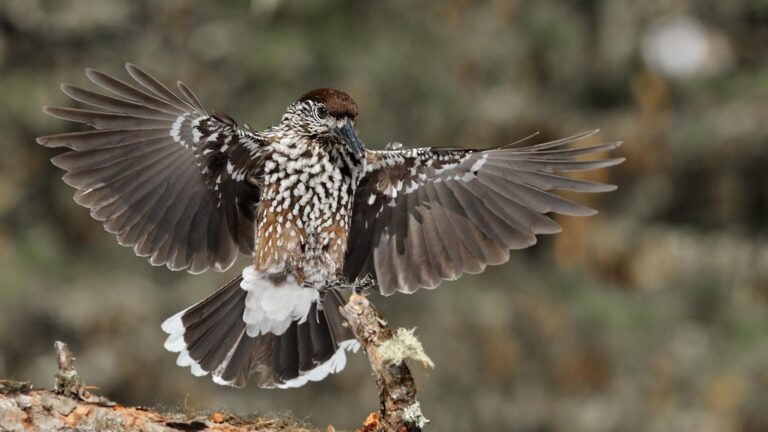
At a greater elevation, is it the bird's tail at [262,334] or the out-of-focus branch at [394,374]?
the bird's tail at [262,334]

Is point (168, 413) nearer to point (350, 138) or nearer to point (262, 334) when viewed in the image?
point (262, 334)

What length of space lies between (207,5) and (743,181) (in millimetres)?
4834

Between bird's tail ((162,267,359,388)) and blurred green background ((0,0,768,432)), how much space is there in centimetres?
473

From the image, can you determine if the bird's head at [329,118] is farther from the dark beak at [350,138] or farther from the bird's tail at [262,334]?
the bird's tail at [262,334]

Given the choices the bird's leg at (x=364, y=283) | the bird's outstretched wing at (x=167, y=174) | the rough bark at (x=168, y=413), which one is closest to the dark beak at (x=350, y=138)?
the bird's outstretched wing at (x=167, y=174)

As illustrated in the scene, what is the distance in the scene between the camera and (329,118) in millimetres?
4816

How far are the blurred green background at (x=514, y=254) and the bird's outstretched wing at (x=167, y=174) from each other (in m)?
4.73

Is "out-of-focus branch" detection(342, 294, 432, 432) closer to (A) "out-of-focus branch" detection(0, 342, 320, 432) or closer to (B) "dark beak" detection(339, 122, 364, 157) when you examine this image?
(A) "out-of-focus branch" detection(0, 342, 320, 432)

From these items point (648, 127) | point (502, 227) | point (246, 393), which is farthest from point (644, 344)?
point (502, 227)

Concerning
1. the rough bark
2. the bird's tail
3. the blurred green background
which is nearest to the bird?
the bird's tail

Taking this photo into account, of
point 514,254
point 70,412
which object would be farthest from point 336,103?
point 514,254

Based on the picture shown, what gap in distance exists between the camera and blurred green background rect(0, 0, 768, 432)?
10133 millimetres

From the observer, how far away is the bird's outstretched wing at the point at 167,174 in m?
4.70

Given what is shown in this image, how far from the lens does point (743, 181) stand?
11.3 metres
